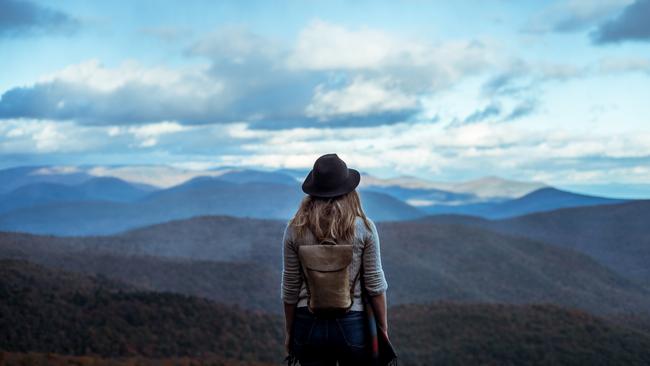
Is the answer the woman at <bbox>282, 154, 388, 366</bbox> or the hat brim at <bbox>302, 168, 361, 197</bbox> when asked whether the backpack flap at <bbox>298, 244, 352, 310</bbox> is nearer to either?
the woman at <bbox>282, 154, 388, 366</bbox>

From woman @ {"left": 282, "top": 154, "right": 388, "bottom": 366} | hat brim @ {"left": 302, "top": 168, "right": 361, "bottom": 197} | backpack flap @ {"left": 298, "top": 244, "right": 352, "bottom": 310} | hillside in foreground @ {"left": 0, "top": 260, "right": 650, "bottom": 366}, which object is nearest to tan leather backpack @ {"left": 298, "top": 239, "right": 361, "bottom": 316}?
backpack flap @ {"left": 298, "top": 244, "right": 352, "bottom": 310}

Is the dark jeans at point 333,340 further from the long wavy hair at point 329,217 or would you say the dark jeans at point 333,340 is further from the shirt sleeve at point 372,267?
the long wavy hair at point 329,217

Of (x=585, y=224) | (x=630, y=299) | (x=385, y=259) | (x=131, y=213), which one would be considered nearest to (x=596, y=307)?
(x=630, y=299)

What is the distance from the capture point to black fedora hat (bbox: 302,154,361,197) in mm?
5418

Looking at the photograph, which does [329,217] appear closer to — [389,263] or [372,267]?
[372,267]

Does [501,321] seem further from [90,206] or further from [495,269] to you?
[90,206]

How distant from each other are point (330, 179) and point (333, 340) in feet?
4.49

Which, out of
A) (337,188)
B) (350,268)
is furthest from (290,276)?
(337,188)

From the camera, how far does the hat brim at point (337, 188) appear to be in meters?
5.40

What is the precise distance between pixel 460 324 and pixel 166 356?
1599 centimetres

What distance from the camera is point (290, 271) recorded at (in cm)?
548

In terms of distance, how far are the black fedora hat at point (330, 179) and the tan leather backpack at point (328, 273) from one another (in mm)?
453

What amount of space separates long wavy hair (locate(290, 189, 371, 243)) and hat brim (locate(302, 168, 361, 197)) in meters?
0.04

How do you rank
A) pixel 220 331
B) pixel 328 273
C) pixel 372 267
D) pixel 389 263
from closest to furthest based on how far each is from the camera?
pixel 328 273, pixel 372 267, pixel 220 331, pixel 389 263
